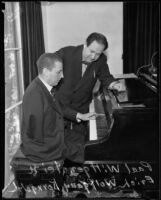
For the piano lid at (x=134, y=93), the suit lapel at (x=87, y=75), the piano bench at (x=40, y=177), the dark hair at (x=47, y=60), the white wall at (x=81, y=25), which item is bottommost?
the piano bench at (x=40, y=177)

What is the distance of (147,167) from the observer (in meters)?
1.51

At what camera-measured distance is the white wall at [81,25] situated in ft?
6.36

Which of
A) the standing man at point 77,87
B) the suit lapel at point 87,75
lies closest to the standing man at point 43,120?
the standing man at point 77,87

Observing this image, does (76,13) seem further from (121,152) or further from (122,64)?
(121,152)

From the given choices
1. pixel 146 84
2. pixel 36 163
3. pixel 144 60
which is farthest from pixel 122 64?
pixel 36 163

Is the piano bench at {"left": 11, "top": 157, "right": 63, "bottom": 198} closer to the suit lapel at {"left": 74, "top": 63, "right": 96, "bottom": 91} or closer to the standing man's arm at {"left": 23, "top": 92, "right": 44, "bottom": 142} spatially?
the standing man's arm at {"left": 23, "top": 92, "right": 44, "bottom": 142}

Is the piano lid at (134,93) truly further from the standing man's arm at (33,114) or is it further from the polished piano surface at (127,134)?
the standing man's arm at (33,114)

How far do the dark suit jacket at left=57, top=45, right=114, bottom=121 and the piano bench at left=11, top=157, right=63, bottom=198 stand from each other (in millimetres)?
326

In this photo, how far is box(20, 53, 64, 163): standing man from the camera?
5.05 ft

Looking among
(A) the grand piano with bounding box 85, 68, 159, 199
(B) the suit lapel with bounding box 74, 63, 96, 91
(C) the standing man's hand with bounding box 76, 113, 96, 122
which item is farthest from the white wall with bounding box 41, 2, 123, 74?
(A) the grand piano with bounding box 85, 68, 159, 199

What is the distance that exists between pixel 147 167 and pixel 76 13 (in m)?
1.10

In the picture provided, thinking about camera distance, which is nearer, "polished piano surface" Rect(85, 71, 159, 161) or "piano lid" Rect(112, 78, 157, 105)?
"polished piano surface" Rect(85, 71, 159, 161)

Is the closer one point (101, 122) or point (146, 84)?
point (101, 122)

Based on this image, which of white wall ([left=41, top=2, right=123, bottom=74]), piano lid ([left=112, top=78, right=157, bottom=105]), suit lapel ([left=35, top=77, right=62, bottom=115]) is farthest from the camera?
white wall ([left=41, top=2, right=123, bottom=74])
